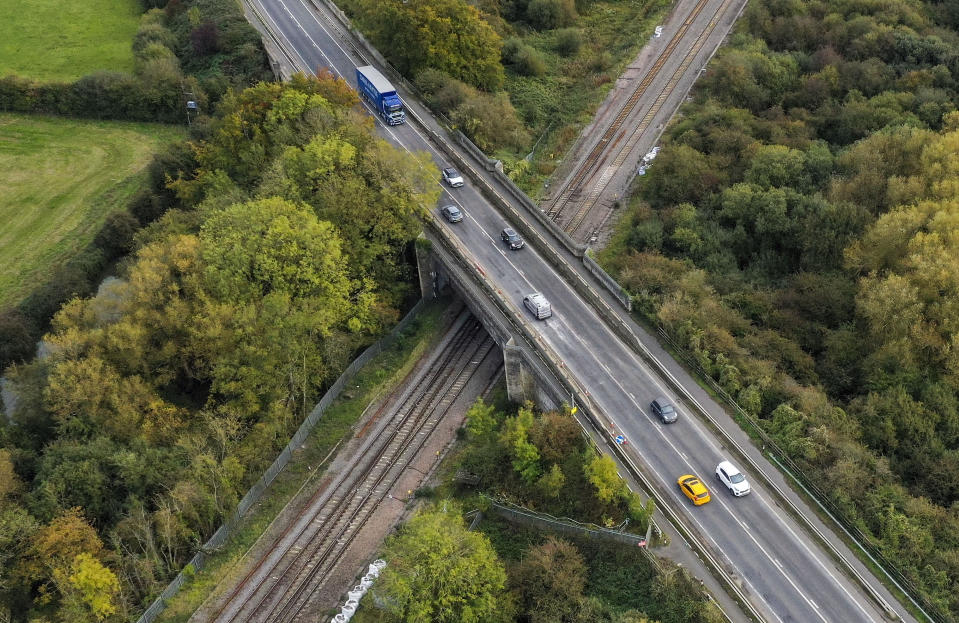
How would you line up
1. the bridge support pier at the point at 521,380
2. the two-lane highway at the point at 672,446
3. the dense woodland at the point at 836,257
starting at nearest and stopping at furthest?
the two-lane highway at the point at 672,446 → the dense woodland at the point at 836,257 → the bridge support pier at the point at 521,380

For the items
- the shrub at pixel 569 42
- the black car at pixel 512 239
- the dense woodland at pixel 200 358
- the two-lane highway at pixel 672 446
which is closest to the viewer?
the two-lane highway at pixel 672 446

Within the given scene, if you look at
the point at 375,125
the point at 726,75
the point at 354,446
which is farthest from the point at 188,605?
the point at 726,75

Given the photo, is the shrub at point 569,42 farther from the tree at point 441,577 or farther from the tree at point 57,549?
the tree at point 57,549

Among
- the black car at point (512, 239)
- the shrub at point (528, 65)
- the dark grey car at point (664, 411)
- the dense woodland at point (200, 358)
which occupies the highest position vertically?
the shrub at point (528, 65)

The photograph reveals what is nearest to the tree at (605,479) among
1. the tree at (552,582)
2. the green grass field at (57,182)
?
the tree at (552,582)

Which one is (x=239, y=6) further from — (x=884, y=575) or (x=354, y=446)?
(x=884, y=575)

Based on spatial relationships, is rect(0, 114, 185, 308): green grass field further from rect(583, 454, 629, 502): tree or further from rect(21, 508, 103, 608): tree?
rect(583, 454, 629, 502): tree
